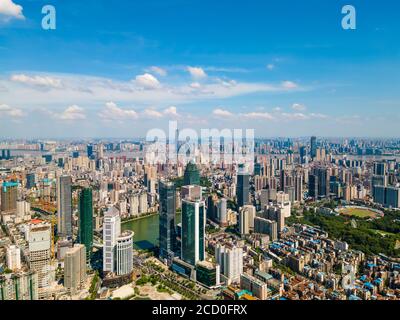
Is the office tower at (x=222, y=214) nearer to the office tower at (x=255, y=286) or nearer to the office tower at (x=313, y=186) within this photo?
the office tower at (x=255, y=286)

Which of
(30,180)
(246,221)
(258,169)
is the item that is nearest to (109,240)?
(246,221)

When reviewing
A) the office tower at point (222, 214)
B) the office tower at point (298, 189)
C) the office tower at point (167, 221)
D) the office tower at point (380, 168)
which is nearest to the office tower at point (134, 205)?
the office tower at point (222, 214)

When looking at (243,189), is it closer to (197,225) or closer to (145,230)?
(145,230)

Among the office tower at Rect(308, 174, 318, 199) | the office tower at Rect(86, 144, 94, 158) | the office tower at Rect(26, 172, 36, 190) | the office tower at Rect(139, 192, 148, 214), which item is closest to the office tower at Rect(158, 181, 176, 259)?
the office tower at Rect(86, 144, 94, 158)

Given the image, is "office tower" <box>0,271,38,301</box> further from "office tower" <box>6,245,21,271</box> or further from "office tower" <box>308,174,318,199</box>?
"office tower" <box>308,174,318,199</box>

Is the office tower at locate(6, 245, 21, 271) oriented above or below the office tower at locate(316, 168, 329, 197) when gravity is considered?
below

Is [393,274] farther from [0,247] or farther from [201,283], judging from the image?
[0,247]
